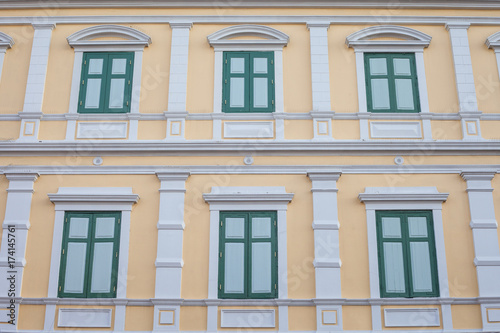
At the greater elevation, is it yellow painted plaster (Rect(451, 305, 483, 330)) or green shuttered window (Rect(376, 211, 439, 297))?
green shuttered window (Rect(376, 211, 439, 297))

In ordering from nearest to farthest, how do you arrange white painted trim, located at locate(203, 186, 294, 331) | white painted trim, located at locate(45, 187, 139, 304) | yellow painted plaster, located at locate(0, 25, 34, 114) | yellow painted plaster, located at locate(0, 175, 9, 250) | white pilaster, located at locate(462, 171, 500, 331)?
white pilaster, located at locate(462, 171, 500, 331) < white painted trim, located at locate(203, 186, 294, 331) < white painted trim, located at locate(45, 187, 139, 304) < yellow painted plaster, located at locate(0, 175, 9, 250) < yellow painted plaster, located at locate(0, 25, 34, 114)

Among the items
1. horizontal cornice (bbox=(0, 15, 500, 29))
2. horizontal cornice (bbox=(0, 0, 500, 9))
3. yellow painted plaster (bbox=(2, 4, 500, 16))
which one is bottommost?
horizontal cornice (bbox=(0, 15, 500, 29))

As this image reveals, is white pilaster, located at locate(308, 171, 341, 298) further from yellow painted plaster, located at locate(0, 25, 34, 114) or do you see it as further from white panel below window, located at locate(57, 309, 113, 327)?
yellow painted plaster, located at locate(0, 25, 34, 114)

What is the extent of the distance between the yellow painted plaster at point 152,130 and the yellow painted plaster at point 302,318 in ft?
14.6

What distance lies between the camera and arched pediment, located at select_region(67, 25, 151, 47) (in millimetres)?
13281

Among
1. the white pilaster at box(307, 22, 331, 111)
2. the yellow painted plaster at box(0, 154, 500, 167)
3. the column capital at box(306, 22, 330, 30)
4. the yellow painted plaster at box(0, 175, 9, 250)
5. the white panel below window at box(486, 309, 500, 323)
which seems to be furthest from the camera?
the column capital at box(306, 22, 330, 30)

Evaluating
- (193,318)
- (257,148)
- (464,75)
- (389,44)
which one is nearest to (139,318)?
(193,318)

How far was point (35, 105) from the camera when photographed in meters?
12.8

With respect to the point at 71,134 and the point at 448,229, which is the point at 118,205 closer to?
the point at 71,134

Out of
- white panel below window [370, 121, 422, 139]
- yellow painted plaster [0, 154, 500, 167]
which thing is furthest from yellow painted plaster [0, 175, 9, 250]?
white panel below window [370, 121, 422, 139]

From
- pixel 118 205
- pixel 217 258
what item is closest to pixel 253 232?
pixel 217 258

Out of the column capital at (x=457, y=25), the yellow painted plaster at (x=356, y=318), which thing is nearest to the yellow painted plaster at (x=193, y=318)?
the yellow painted plaster at (x=356, y=318)

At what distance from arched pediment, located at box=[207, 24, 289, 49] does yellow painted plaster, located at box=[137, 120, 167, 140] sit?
2180mm

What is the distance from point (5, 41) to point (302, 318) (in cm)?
877
